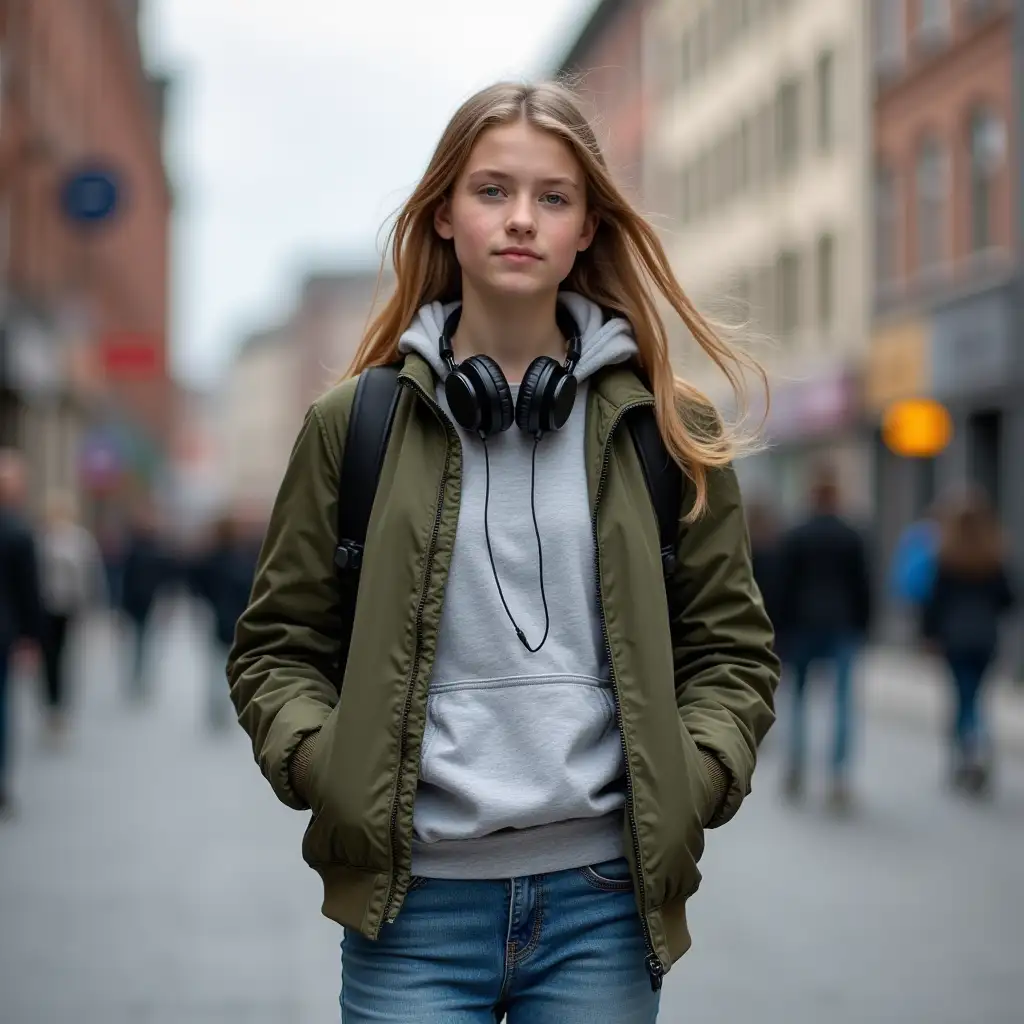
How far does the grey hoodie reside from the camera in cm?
273

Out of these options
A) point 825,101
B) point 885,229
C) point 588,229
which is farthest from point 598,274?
point 825,101

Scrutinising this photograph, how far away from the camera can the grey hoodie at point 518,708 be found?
273 centimetres

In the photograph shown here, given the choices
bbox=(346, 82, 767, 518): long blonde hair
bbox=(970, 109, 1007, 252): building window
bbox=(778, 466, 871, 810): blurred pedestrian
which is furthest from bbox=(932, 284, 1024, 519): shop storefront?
bbox=(346, 82, 767, 518): long blonde hair

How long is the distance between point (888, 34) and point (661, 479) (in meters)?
28.3

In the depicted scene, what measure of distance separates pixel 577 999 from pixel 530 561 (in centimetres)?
60

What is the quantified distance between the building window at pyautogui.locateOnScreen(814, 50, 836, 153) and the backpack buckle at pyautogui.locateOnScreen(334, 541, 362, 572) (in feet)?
102

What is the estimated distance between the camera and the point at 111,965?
7.22m

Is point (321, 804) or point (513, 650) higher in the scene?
point (513, 650)

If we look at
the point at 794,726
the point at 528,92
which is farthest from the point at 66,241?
the point at 528,92

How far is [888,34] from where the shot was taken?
97.9 ft

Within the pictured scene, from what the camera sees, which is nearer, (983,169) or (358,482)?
(358,482)

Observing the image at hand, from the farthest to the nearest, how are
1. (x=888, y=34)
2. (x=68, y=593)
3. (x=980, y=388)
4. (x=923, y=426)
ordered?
(x=888, y=34), (x=923, y=426), (x=980, y=388), (x=68, y=593)

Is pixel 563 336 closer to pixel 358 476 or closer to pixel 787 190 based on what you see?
pixel 358 476

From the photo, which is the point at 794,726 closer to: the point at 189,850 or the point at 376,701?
the point at 189,850
